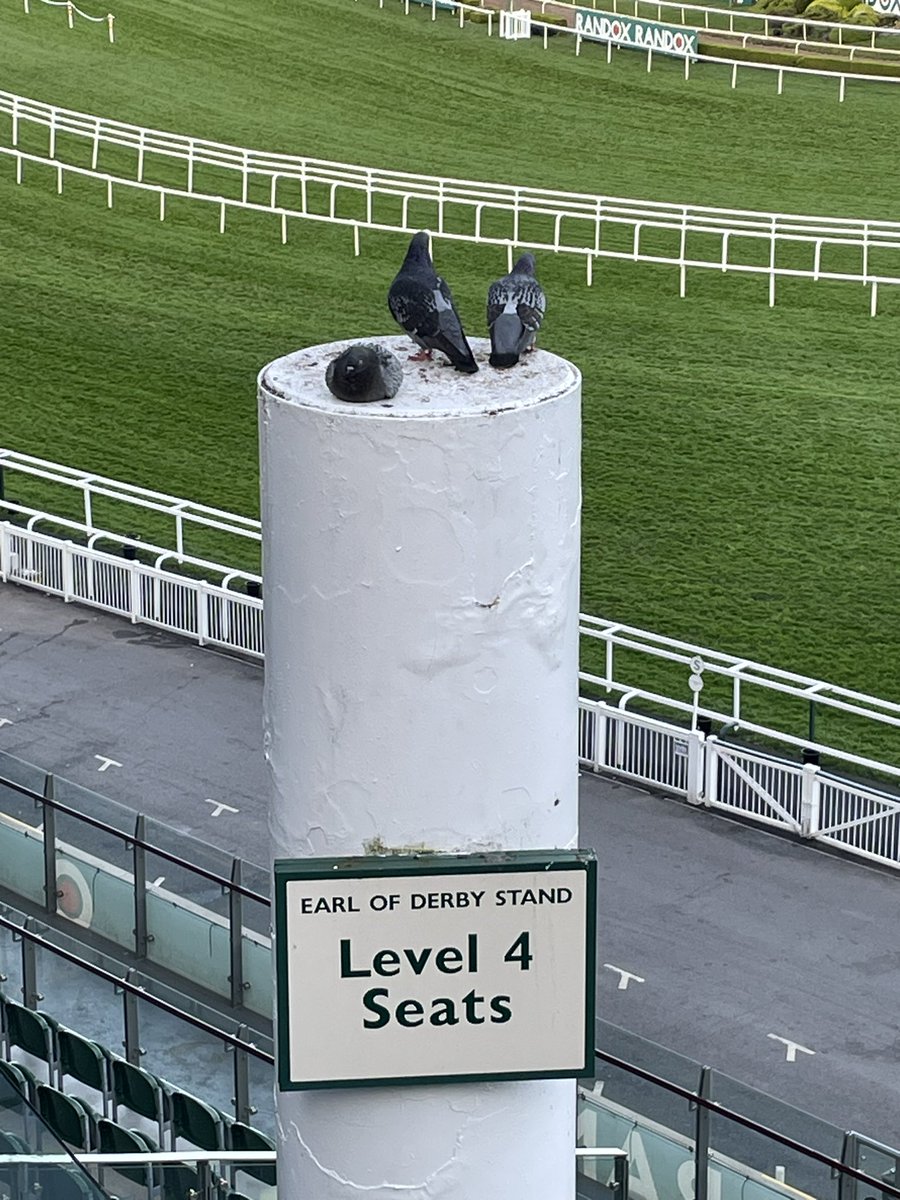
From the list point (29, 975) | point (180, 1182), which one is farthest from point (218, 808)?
point (180, 1182)

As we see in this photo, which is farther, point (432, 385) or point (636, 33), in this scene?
point (636, 33)

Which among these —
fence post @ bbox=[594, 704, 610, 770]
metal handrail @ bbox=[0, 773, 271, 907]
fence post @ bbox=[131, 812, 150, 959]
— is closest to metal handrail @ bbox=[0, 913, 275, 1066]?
metal handrail @ bbox=[0, 773, 271, 907]

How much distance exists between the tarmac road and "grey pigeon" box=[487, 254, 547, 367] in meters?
5.63

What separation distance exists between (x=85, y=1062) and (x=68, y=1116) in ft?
2.56

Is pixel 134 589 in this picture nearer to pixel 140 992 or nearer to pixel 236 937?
pixel 236 937

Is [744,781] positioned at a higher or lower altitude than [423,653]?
lower

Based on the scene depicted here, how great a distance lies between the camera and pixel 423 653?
417 centimetres

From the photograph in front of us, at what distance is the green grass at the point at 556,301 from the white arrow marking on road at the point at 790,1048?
5.04 meters

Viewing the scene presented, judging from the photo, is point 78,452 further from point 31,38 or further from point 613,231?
point 31,38

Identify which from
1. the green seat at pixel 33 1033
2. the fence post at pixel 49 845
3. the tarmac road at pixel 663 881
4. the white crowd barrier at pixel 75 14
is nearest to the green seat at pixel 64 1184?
the tarmac road at pixel 663 881

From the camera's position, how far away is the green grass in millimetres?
19906

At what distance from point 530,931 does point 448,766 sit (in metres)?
0.38

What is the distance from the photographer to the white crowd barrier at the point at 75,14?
40.2 metres

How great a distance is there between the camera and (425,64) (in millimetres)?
38688
